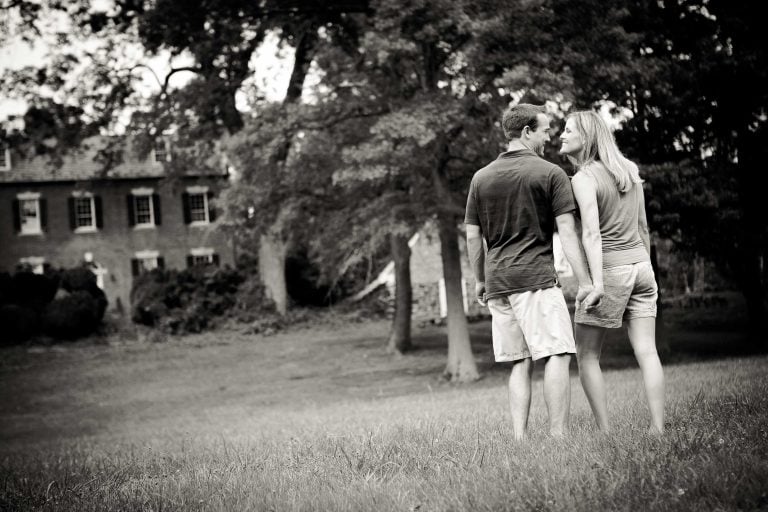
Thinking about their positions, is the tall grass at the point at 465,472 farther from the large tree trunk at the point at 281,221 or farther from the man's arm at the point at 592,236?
the large tree trunk at the point at 281,221

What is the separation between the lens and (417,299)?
1325 inches

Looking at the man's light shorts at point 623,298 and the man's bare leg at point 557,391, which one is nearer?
the man's bare leg at point 557,391

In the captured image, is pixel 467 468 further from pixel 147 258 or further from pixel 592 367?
pixel 147 258

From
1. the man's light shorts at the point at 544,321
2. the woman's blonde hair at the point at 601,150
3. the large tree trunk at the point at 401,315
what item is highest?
the woman's blonde hair at the point at 601,150

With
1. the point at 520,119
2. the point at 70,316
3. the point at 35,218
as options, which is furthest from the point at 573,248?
the point at 35,218

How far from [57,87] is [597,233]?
2023 centimetres

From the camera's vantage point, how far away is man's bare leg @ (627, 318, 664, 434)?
4.81 m

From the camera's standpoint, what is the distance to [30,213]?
38719 mm

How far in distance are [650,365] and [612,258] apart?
2.29 feet

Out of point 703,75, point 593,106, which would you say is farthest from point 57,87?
point 703,75

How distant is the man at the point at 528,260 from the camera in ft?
15.6

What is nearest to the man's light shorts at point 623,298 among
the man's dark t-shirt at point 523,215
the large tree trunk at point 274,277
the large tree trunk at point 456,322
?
the man's dark t-shirt at point 523,215

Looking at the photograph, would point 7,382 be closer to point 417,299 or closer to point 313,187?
point 313,187

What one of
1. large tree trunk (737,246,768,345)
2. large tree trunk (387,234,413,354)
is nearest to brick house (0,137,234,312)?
large tree trunk (387,234,413,354)
